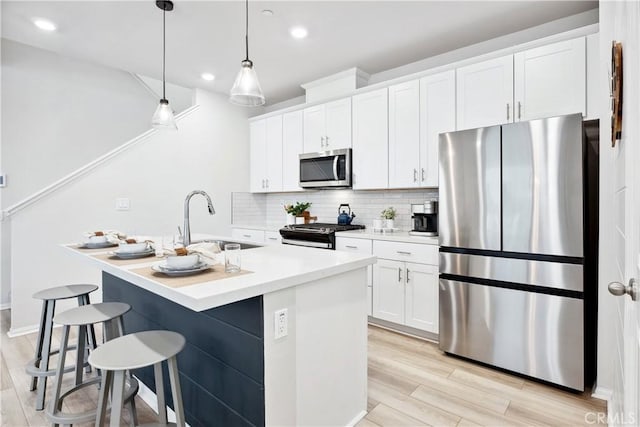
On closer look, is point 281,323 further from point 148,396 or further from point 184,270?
point 148,396

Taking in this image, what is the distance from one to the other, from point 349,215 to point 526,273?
218 cm

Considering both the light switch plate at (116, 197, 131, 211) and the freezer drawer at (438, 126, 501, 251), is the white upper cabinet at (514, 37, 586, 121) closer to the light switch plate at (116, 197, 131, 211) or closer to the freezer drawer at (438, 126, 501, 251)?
the freezer drawer at (438, 126, 501, 251)

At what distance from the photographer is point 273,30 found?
303cm

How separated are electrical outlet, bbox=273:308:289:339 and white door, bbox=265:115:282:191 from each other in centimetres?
335

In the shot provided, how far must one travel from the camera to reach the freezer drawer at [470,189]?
2420 mm

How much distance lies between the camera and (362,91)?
3713 mm

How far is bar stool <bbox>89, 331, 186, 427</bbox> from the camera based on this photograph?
4.20 ft

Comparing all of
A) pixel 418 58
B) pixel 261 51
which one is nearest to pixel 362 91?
pixel 418 58

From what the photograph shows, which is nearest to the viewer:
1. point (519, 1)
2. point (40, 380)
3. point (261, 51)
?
point (40, 380)

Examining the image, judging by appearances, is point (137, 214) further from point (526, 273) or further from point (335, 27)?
point (526, 273)

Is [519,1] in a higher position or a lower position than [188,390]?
higher

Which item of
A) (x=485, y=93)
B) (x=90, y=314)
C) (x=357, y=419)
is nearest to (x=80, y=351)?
(x=90, y=314)

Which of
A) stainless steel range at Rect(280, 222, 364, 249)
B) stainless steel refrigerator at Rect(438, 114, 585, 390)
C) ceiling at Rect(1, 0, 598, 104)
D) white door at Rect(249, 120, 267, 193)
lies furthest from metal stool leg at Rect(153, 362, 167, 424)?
white door at Rect(249, 120, 267, 193)

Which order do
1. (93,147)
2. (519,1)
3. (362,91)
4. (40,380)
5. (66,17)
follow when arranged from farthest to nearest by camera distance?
(93,147) → (362,91) → (66,17) → (519,1) → (40,380)
